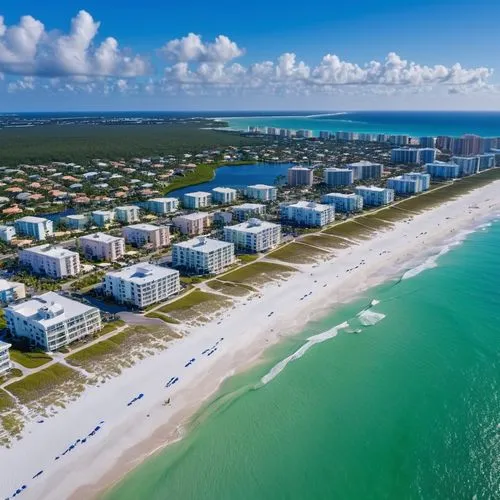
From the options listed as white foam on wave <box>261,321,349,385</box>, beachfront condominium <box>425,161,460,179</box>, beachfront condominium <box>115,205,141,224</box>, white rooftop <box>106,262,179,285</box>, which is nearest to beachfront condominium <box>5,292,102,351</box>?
white rooftop <box>106,262,179,285</box>

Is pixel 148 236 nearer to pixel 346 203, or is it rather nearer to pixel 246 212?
pixel 246 212

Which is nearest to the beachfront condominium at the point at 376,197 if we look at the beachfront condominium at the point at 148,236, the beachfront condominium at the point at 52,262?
the beachfront condominium at the point at 148,236

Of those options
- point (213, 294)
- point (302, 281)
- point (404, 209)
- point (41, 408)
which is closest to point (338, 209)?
point (404, 209)

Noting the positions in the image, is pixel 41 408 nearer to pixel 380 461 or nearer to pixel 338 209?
pixel 380 461

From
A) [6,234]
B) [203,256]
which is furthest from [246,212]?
[6,234]

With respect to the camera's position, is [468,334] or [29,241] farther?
[29,241]

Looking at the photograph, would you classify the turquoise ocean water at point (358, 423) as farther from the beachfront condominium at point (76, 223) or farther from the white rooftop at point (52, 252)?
the beachfront condominium at point (76, 223)
